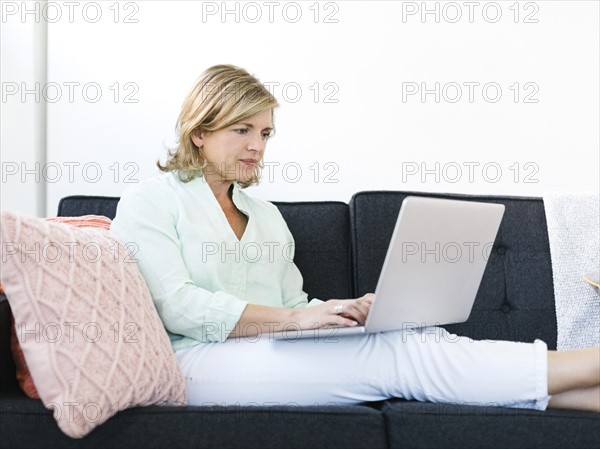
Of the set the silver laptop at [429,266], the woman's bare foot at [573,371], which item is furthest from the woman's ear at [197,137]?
the woman's bare foot at [573,371]

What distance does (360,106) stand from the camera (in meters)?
2.61

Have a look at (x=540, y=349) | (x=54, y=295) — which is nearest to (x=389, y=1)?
(x=540, y=349)

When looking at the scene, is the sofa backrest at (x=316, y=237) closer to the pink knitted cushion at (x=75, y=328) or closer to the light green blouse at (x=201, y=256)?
the light green blouse at (x=201, y=256)

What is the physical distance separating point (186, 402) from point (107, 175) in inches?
45.0

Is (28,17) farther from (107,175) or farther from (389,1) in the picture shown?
(389,1)

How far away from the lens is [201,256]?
72.4 inches

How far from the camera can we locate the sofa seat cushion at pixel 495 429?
60.3 inches

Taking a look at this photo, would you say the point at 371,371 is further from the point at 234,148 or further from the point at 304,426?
the point at 234,148

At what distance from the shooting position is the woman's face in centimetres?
199

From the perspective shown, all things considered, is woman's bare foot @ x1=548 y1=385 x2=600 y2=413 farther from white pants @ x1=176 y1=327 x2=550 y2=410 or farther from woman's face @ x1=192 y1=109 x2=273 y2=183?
woman's face @ x1=192 y1=109 x2=273 y2=183

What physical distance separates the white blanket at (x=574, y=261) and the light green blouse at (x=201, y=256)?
639 millimetres

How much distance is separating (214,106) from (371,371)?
73 centimetres

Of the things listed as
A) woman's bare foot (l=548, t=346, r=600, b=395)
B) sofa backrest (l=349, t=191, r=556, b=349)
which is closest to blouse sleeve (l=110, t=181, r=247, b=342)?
sofa backrest (l=349, t=191, r=556, b=349)

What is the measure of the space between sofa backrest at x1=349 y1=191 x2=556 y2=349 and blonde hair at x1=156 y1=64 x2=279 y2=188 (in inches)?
16.0
